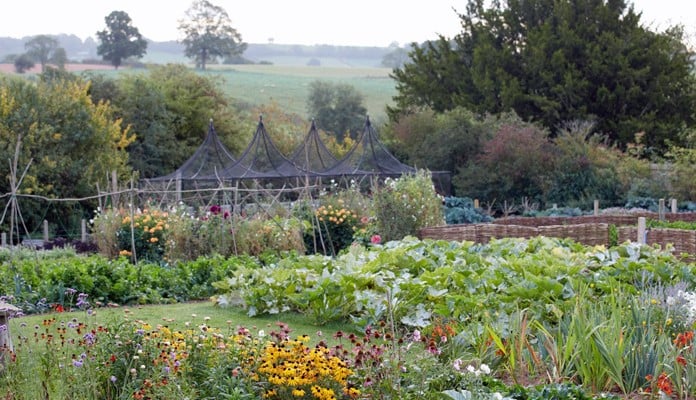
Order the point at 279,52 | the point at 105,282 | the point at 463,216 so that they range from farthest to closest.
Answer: the point at 279,52, the point at 463,216, the point at 105,282

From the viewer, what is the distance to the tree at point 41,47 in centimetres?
7662

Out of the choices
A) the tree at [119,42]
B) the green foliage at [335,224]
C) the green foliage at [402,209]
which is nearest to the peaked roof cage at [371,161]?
the green foliage at [335,224]

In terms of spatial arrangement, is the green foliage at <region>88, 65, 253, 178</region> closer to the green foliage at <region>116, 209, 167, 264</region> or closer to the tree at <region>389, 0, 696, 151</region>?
the tree at <region>389, 0, 696, 151</region>

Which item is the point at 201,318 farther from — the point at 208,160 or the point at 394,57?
the point at 394,57

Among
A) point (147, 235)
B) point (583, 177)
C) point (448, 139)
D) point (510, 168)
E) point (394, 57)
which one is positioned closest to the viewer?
point (147, 235)

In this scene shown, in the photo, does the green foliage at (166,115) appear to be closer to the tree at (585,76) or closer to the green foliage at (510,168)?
the tree at (585,76)

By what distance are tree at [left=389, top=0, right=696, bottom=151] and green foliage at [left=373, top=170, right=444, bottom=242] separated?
16533 millimetres

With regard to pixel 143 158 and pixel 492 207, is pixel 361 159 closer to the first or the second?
pixel 492 207

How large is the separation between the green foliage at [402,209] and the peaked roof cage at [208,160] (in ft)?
23.5

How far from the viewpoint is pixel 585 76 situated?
106 ft

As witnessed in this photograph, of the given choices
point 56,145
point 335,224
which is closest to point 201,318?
point 335,224

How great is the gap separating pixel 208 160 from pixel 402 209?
884 cm

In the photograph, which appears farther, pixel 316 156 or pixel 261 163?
pixel 316 156

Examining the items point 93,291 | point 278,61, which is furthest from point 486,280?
point 278,61
